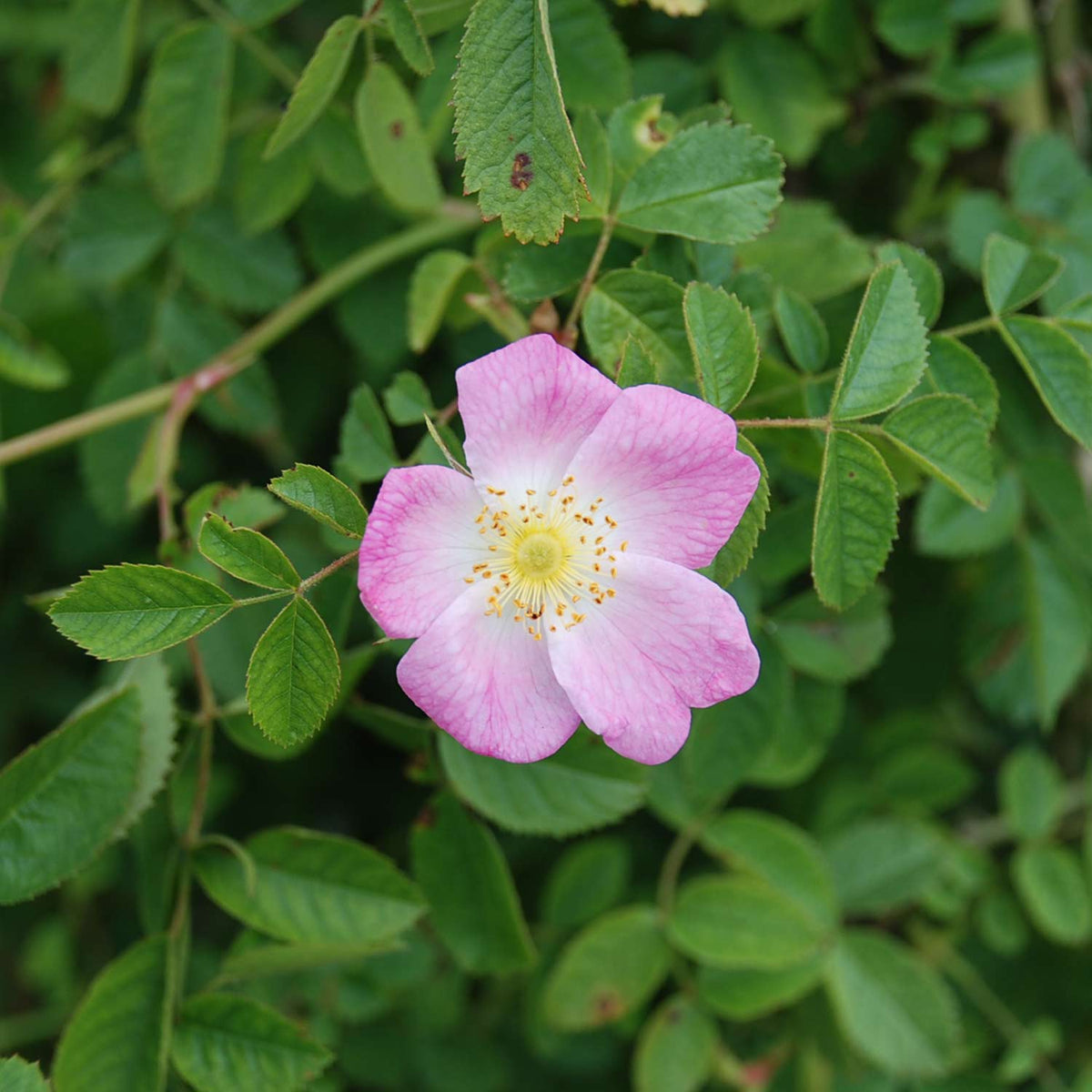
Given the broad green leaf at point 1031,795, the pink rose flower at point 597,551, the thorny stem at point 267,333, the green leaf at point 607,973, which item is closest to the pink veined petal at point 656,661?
the pink rose flower at point 597,551

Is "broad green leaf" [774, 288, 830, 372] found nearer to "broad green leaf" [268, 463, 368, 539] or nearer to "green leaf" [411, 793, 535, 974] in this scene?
"broad green leaf" [268, 463, 368, 539]

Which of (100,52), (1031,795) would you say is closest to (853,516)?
(1031,795)

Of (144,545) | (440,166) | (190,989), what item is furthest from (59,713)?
(440,166)

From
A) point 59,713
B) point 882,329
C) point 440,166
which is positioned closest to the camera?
point 882,329

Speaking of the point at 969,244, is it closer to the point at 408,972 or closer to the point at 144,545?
the point at 408,972

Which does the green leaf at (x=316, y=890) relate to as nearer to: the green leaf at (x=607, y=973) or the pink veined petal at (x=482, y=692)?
the pink veined petal at (x=482, y=692)

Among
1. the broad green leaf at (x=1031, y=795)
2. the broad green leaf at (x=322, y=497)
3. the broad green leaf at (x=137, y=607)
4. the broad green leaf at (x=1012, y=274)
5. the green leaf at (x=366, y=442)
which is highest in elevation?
the broad green leaf at (x=322, y=497)
